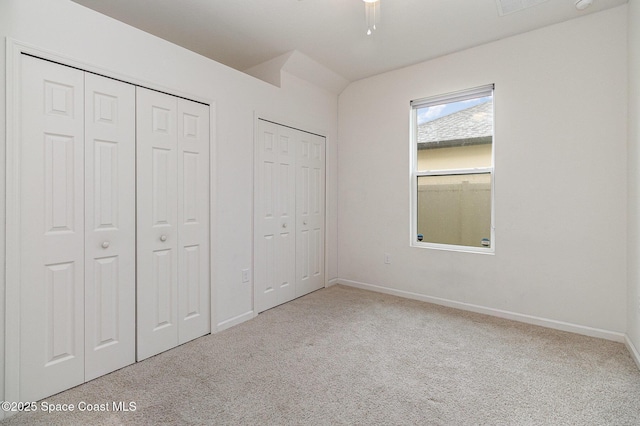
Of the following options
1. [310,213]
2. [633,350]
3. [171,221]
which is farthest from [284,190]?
[633,350]

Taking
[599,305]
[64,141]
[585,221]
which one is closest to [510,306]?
[599,305]

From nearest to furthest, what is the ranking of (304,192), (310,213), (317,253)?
(304,192), (310,213), (317,253)

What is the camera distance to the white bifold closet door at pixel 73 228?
1.71 meters

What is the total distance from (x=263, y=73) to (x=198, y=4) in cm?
111

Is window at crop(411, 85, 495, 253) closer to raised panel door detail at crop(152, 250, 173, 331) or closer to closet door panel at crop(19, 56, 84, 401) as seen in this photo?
raised panel door detail at crop(152, 250, 173, 331)

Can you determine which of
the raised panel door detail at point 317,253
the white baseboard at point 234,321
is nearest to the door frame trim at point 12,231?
the white baseboard at point 234,321

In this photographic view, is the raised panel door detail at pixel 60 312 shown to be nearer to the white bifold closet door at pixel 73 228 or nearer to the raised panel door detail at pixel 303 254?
the white bifold closet door at pixel 73 228

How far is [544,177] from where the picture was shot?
278 cm

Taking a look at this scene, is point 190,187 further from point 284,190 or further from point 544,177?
point 544,177

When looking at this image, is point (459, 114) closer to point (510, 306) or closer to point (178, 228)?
point (510, 306)

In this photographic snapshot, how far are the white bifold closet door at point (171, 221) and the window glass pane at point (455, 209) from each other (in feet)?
7.97

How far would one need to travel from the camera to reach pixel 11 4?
1.63m

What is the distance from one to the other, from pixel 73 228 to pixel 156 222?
1.67 feet

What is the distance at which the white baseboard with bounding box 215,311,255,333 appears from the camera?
272cm
